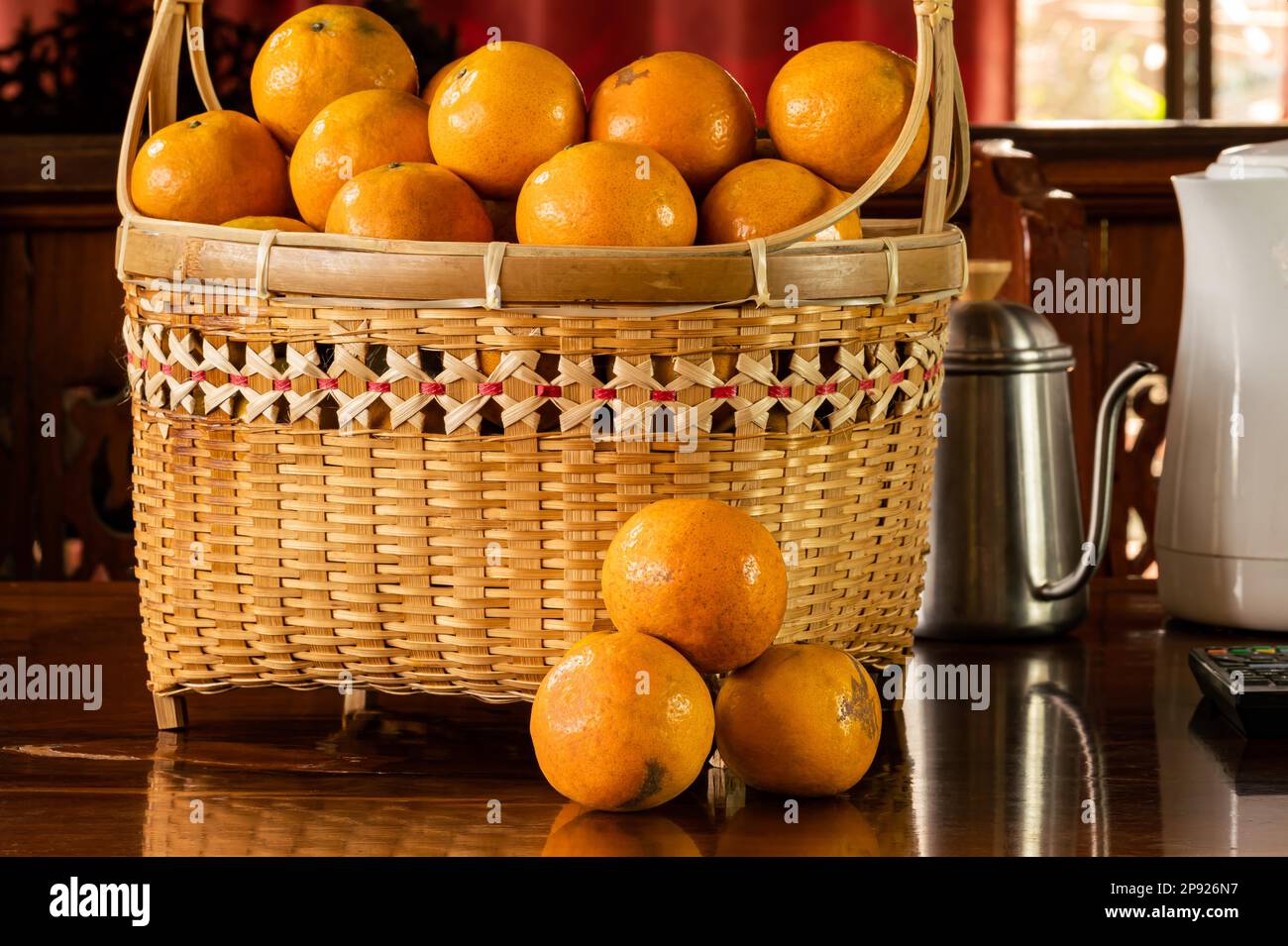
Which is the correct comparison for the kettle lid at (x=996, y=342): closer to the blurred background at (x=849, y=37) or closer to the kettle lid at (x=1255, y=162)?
the kettle lid at (x=1255, y=162)

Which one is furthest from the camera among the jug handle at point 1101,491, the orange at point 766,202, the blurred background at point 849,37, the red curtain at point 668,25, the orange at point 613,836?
the red curtain at point 668,25

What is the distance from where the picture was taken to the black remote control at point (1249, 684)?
29.8 inches

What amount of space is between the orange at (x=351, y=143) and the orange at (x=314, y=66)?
0.04 m

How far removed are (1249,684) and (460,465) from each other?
42cm

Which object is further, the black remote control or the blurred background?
the blurred background

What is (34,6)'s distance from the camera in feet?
9.82

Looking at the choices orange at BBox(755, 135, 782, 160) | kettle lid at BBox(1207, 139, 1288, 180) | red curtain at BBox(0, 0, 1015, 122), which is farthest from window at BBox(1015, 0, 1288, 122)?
orange at BBox(755, 135, 782, 160)

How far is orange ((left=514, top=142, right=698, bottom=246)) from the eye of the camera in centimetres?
67

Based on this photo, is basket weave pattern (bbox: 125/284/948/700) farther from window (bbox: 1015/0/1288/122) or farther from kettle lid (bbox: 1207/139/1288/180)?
window (bbox: 1015/0/1288/122)

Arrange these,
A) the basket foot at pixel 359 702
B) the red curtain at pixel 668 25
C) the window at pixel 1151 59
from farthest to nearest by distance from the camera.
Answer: the window at pixel 1151 59 < the red curtain at pixel 668 25 < the basket foot at pixel 359 702

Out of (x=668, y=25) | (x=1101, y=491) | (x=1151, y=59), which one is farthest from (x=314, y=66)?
(x=1151, y=59)

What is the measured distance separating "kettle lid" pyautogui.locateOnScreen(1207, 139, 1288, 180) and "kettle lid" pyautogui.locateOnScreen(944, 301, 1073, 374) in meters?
0.15

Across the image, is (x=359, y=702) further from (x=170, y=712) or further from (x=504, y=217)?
(x=504, y=217)

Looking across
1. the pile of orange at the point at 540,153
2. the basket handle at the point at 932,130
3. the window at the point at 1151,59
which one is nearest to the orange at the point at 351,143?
the pile of orange at the point at 540,153
